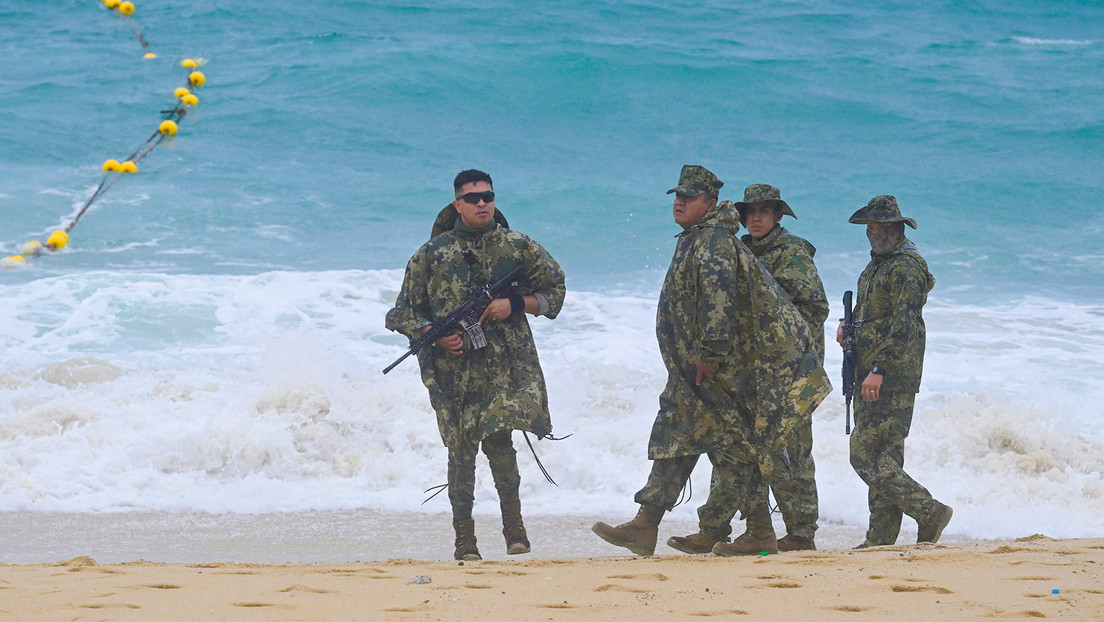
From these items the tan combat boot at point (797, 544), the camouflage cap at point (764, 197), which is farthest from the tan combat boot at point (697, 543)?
the camouflage cap at point (764, 197)

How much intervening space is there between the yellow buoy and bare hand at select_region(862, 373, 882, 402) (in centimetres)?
1273

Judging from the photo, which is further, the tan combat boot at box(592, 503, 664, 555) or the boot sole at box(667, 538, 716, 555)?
the boot sole at box(667, 538, 716, 555)

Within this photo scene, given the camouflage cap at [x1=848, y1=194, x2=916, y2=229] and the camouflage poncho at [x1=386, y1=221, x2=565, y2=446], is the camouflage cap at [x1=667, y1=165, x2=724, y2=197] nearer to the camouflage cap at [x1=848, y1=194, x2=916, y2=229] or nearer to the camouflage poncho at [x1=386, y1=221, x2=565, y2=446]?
the camouflage poncho at [x1=386, y1=221, x2=565, y2=446]

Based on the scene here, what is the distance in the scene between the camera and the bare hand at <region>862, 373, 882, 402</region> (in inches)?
217

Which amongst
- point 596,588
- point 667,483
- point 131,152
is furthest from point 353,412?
point 131,152

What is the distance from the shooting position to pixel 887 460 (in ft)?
18.3

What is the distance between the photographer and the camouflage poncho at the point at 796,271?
514 cm

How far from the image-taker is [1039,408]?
30.5ft

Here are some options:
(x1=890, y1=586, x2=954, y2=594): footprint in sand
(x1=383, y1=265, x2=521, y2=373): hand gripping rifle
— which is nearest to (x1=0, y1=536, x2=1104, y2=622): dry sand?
(x1=890, y1=586, x2=954, y2=594): footprint in sand

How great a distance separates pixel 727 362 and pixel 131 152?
683 inches

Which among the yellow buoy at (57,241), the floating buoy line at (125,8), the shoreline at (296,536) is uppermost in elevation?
the floating buoy line at (125,8)

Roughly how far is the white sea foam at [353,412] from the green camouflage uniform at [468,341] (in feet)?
7.77

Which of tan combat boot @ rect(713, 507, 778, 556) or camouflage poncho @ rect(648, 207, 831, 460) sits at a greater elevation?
camouflage poncho @ rect(648, 207, 831, 460)

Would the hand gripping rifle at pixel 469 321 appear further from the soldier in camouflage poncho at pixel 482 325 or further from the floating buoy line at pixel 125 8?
the floating buoy line at pixel 125 8
